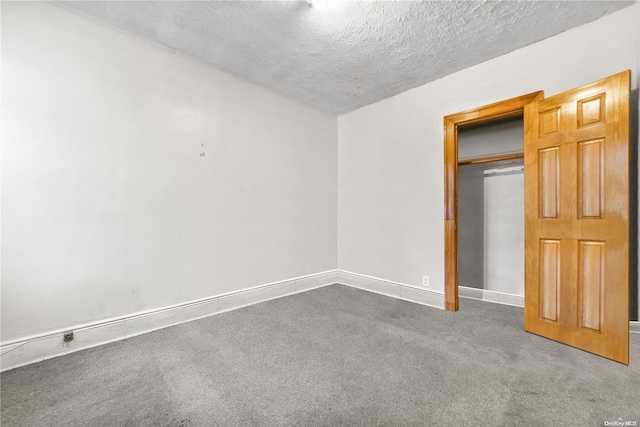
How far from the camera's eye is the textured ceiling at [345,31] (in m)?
1.97

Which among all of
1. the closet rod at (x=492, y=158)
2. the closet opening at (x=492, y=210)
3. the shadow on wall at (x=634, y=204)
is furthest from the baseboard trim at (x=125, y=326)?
the shadow on wall at (x=634, y=204)

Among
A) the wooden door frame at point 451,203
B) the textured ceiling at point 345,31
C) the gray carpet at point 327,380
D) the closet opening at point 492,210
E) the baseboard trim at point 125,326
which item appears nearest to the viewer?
the gray carpet at point 327,380

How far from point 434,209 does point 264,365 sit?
97.7 inches

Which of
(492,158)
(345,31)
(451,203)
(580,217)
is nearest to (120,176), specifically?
(345,31)

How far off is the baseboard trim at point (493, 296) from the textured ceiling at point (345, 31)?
2.76 metres

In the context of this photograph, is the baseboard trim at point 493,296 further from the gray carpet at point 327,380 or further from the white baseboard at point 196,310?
the gray carpet at point 327,380

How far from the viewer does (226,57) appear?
260 centimetres

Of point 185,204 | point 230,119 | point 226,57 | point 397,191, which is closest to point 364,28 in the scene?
point 226,57

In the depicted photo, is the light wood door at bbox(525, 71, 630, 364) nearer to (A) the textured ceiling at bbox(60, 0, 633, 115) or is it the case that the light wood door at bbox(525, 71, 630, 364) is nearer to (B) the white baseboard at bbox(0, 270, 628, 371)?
(B) the white baseboard at bbox(0, 270, 628, 371)

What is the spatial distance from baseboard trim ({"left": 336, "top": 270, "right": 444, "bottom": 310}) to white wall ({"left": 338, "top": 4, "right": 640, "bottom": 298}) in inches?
3.1

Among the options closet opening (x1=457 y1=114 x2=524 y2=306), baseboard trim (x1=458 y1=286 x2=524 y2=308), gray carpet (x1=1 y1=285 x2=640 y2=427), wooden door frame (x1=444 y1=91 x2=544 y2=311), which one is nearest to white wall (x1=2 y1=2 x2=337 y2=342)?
gray carpet (x1=1 y1=285 x2=640 y2=427)

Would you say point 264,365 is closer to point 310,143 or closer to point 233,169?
point 233,169

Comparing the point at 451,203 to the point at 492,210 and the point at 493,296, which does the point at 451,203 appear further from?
the point at 493,296

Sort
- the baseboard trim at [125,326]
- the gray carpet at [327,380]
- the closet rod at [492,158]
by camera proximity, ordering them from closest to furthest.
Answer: the gray carpet at [327,380] → the baseboard trim at [125,326] → the closet rod at [492,158]
